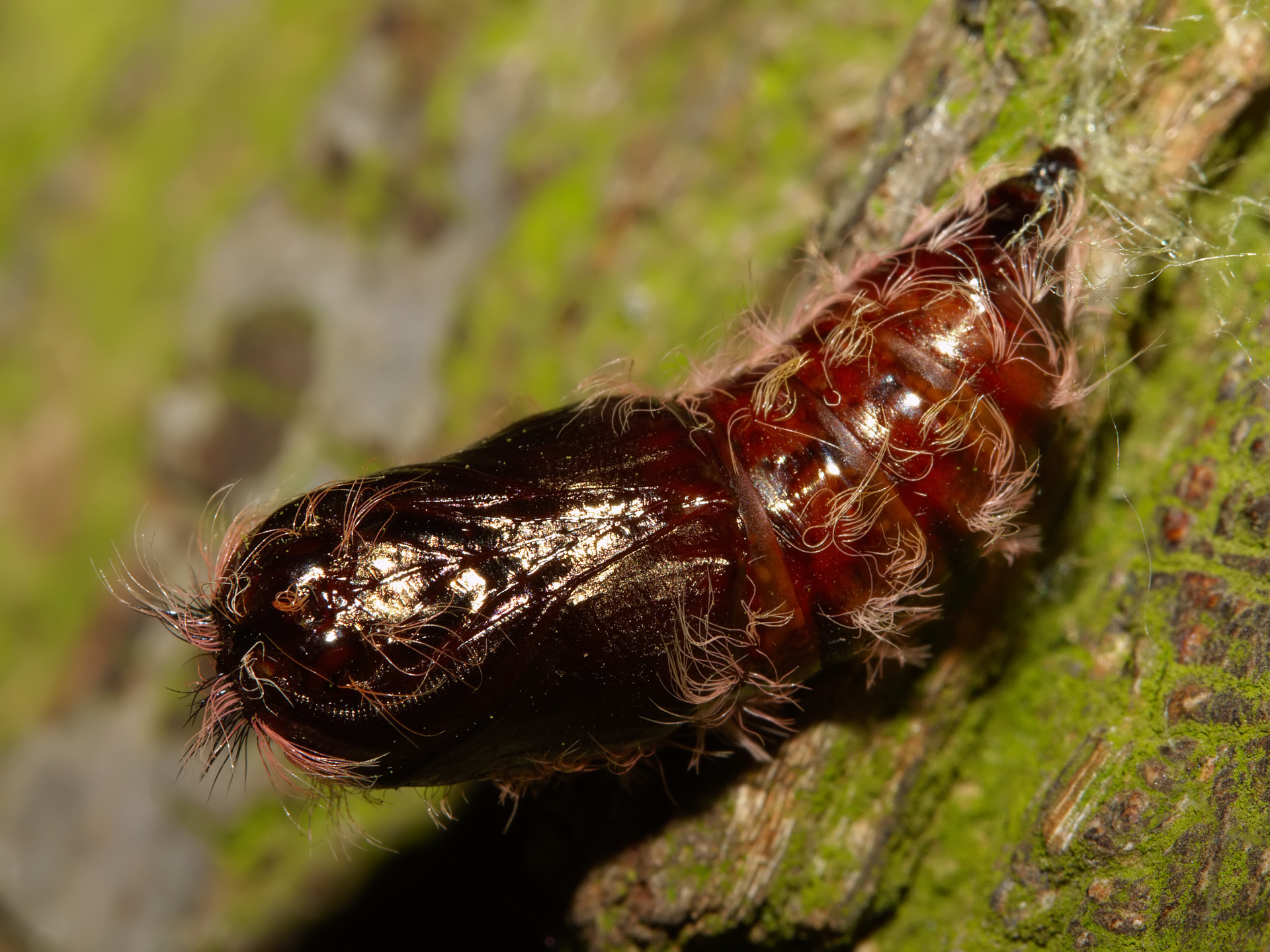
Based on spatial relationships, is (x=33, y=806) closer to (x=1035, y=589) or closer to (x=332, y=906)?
(x=332, y=906)

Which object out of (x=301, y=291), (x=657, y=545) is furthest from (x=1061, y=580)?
(x=301, y=291)

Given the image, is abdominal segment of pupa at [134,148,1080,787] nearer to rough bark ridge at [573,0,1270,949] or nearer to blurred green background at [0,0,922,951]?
rough bark ridge at [573,0,1270,949]

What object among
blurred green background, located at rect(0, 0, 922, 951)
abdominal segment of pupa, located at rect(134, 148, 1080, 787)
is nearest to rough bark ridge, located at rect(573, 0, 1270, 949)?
abdominal segment of pupa, located at rect(134, 148, 1080, 787)

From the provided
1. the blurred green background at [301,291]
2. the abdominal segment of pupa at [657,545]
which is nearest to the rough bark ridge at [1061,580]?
the abdominal segment of pupa at [657,545]

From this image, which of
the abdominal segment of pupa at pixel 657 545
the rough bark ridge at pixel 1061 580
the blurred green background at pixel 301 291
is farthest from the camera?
the blurred green background at pixel 301 291

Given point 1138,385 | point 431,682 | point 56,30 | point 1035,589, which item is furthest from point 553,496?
point 56,30

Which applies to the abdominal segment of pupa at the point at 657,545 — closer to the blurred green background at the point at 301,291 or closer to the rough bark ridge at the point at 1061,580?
the rough bark ridge at the point at 1061,580

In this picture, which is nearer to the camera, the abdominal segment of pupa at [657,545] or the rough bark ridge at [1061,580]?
the abdominal segment of pupa at [657,545]
